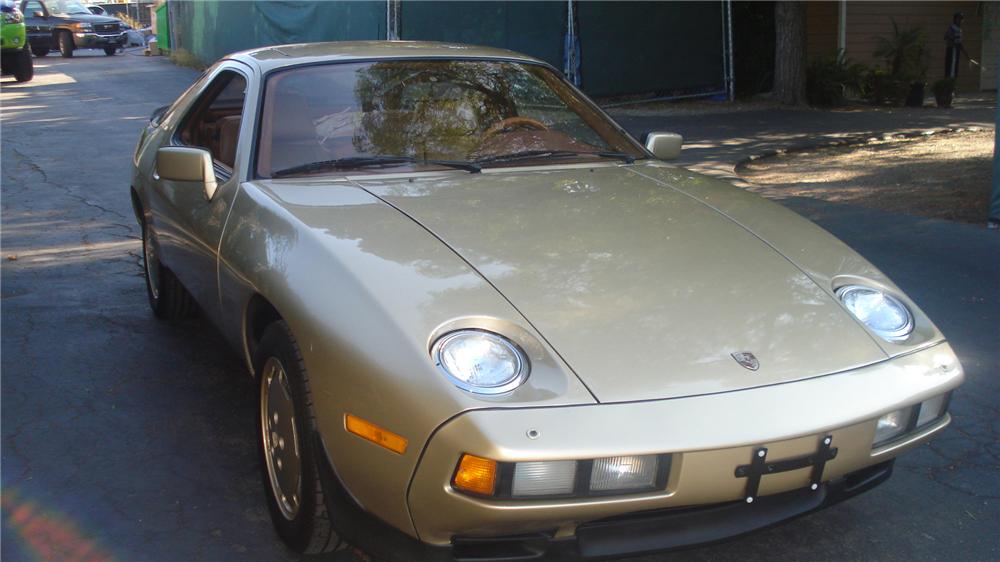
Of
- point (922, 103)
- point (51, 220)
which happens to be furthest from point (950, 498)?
point (922, 103)

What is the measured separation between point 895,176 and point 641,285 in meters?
7.83

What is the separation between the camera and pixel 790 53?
16656 millimetres

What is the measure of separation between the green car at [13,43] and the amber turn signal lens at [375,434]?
18645 mm

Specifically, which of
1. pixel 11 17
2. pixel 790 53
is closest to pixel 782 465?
pixel 790 53

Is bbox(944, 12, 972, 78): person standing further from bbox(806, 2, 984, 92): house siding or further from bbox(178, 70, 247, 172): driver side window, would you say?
bbox(178, 70, 247, 172): driver side window

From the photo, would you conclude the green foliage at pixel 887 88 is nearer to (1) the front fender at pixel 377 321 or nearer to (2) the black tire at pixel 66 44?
(1) the front fender at pixel 377 321

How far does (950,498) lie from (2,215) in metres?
6.99

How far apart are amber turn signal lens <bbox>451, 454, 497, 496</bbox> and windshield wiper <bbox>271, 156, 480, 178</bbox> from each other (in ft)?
5.25

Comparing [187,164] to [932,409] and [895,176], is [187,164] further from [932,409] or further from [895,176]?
[895,176]

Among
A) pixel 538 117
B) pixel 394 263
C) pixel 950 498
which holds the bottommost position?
pixel 950 498

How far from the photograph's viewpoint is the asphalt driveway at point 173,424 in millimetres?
3139

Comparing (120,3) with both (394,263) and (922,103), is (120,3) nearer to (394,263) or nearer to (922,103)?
(922,103)

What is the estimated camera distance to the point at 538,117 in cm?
427

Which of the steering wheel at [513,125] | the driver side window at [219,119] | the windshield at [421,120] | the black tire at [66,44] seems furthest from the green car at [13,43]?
the steering wheel at [513,125]
